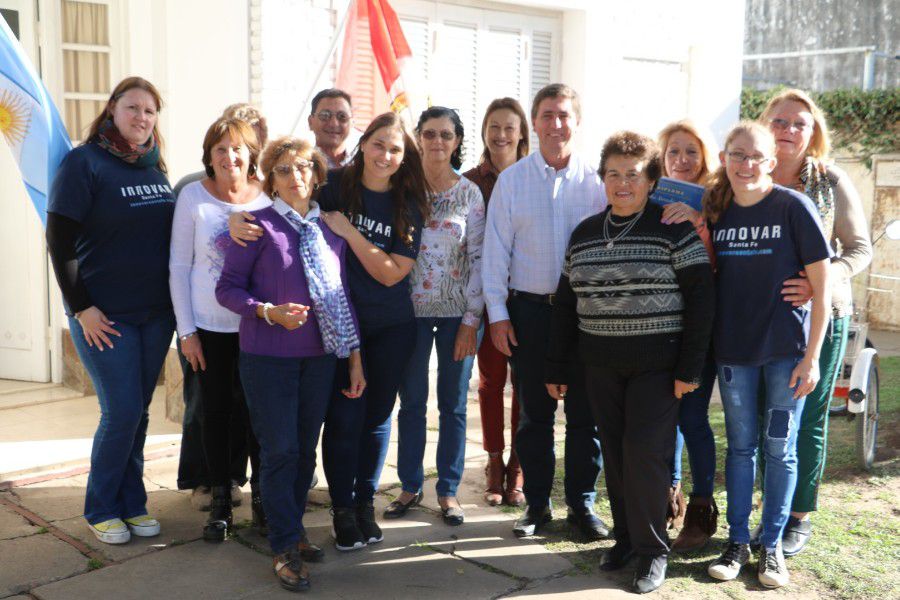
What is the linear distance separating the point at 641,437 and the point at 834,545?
1195 millimetres

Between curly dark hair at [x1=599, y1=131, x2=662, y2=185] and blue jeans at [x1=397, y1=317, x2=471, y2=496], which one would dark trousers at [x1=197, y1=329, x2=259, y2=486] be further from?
curly dark hair at [x1=599, y1=131, x2=662, y2=185]

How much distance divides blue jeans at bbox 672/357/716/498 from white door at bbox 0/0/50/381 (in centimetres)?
455

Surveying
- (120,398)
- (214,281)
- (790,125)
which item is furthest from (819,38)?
(120,398)

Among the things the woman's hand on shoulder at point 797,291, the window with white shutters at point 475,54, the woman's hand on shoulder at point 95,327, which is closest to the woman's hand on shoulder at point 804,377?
the woman's hand on shoulder at point 797,291

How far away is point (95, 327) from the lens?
3670mm

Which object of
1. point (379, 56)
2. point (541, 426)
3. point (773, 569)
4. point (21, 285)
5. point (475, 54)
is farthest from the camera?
point (475, 54)

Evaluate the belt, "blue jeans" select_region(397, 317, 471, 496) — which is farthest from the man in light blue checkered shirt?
"blue jeans" select_region(397, 317, 471, 496)

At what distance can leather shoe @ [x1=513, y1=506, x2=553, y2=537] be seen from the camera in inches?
160

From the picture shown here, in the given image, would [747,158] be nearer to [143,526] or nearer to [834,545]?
[834,545]

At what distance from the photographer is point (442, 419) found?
14.0ft

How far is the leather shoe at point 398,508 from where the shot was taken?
426 centimetres

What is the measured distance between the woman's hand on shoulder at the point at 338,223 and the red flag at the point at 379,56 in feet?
7.02

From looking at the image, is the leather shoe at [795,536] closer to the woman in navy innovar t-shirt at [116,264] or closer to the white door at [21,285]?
the woman in navy innovar t-shirt at [116,264]

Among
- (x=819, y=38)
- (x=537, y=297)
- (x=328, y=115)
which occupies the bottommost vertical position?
(x=537, y=297)
